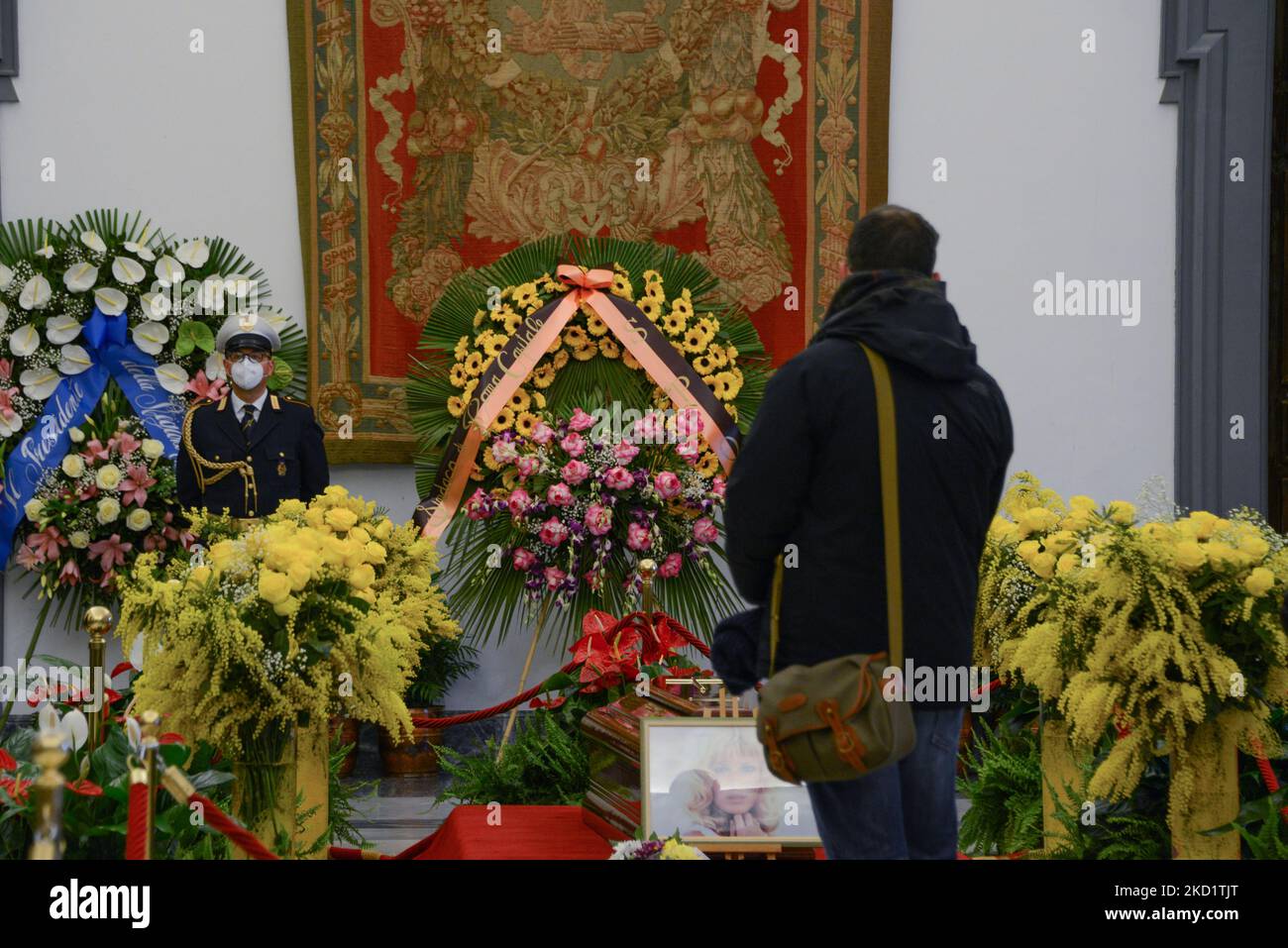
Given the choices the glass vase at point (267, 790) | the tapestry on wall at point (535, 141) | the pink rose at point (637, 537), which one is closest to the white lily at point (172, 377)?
the tapestry on wall at point (535, 141)

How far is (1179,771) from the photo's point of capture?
10.1ft

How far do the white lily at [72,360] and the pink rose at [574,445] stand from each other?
211 centimetres

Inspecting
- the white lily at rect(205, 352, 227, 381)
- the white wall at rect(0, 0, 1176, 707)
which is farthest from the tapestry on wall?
the white lily at rect(205, 352, 227, 381)

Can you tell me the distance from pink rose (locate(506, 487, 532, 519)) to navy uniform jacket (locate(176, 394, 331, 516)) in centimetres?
80

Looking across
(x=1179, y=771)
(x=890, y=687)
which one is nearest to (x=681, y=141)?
(x=1179, y=771)

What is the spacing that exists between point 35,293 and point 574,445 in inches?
93.7

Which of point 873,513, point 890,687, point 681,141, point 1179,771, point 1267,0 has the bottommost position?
point 1179,771

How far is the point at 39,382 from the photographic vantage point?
614cm

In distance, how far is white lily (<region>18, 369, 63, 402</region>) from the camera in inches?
241

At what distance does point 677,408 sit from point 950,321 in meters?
3.61

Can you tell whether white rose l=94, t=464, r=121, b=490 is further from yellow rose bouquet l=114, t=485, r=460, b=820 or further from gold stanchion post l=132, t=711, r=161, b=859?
gold stanchion post l=132, t=711, r=161, b=859

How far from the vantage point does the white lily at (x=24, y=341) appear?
6.11m

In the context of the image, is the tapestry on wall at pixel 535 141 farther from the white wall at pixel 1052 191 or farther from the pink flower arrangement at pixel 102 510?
the pink flower arrangement at pixel 102 510
